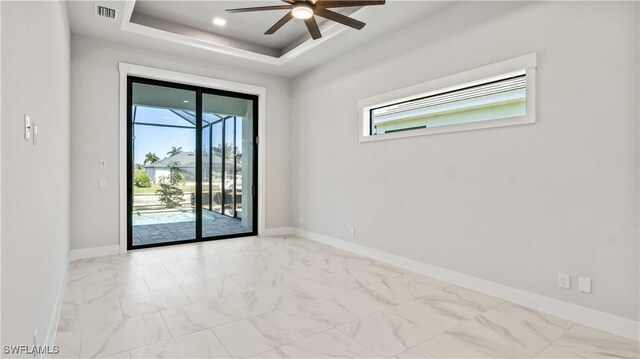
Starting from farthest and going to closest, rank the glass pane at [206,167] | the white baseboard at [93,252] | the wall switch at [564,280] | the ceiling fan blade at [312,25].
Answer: the glass pane at [206,167]
the white baseboard at [93,252]
the ceiling fan blade at [312,25]
the wall switch at [564,280]

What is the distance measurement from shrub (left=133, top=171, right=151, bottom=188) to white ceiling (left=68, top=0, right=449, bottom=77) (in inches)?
74.0

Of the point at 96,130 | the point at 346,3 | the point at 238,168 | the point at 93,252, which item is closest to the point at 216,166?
the point at 238,168

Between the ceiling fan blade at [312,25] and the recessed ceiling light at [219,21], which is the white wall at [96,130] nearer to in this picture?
the recessed ceiling light at [219,21]

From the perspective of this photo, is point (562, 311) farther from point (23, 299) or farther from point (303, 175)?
point (303, 175)

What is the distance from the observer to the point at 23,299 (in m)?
1.47

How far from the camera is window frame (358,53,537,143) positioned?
2957mm

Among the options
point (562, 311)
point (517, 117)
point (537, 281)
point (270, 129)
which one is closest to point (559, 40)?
point (517, 117)

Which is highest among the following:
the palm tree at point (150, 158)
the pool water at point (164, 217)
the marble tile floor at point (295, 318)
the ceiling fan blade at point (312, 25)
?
the ceiling fan blade at point (312, 25)

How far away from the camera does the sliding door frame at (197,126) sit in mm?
4754

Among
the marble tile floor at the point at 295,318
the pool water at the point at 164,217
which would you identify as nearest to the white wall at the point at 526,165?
the marble tile floor at the point at 295,318

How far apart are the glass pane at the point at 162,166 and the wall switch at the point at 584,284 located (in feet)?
16.5

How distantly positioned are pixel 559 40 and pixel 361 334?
9.48ft

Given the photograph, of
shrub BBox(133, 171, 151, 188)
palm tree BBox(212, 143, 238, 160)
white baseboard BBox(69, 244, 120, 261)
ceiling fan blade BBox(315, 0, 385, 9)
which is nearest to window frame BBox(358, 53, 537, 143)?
ceiling fan blade BBox(315, 0, 385, 9)

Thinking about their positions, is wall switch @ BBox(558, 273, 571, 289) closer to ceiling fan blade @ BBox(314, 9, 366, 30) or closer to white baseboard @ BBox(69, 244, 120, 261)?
ceiling fan blade @ BBox(314, 9, 366, 30)
